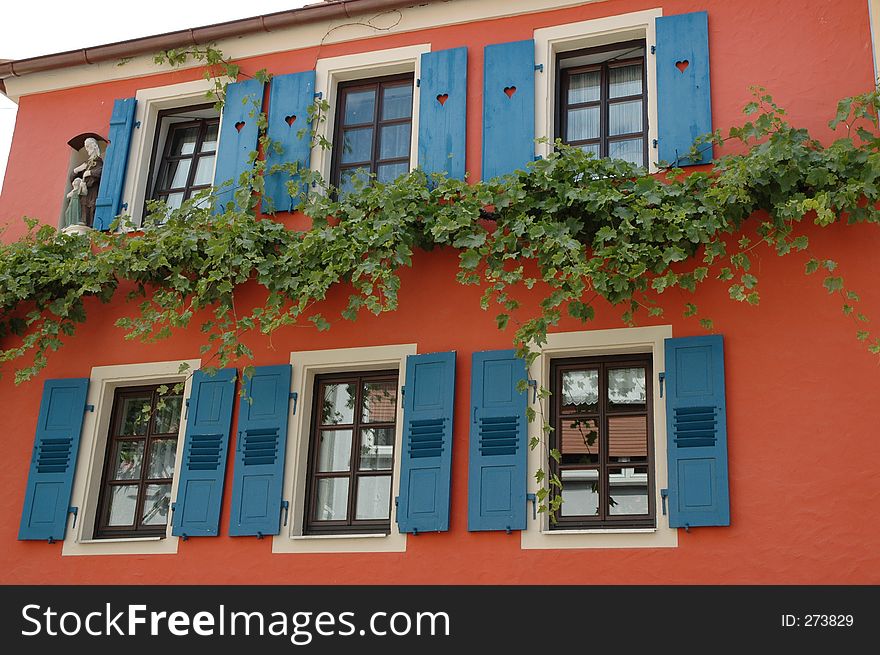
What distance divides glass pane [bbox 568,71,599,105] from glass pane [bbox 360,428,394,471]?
3.14 m

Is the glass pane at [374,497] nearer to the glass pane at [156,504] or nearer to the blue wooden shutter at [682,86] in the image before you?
the glass pane at [156,504]

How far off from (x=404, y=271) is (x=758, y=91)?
3.01m

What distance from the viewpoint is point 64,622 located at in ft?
28.4

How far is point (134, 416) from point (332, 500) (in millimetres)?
2035

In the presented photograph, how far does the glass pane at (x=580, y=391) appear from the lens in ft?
27.6

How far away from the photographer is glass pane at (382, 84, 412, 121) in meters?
9.85

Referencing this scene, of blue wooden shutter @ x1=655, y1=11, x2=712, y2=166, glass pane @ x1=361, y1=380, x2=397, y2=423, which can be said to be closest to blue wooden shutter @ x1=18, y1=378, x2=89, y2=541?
glass pane @ x1=361, y1=380, x2=397, y2=423

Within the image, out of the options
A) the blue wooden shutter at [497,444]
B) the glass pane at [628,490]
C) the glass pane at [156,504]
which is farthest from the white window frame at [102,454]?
the glass pane at [628,490]

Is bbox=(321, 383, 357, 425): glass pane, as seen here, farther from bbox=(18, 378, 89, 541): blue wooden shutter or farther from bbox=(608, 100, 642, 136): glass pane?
bbox=(608, 100, 642, 136): glass pane

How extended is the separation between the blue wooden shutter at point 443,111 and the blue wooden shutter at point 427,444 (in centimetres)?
167

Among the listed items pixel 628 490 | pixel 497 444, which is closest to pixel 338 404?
pixel 497 444

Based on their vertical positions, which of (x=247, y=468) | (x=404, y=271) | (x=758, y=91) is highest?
(x=758, y=91)

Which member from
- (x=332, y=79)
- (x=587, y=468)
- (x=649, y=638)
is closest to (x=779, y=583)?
(x=649, y=638)

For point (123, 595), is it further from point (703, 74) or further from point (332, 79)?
point (703, 74)
